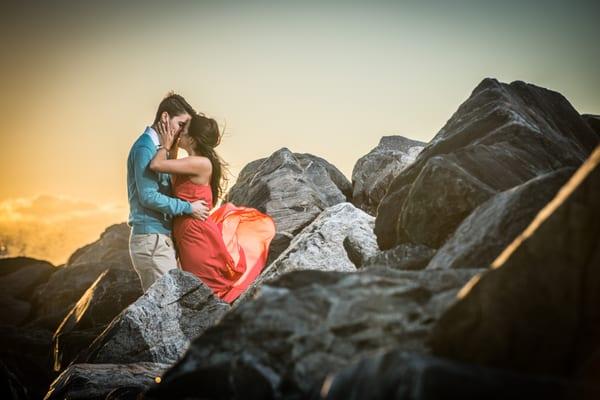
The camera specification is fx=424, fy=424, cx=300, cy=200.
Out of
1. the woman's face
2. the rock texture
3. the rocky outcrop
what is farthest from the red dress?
Answer: the rocky outcrop

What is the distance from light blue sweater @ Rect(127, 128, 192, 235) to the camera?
21.9 feet

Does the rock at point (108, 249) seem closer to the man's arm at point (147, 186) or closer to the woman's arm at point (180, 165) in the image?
the woman's arm at point (180, 165)

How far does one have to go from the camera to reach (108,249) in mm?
15547

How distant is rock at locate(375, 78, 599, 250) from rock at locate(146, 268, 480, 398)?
186cm

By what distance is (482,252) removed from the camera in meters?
3.26

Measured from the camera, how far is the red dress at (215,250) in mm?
7234

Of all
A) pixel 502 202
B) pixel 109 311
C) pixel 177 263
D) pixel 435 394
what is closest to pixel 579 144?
pixel 502 202

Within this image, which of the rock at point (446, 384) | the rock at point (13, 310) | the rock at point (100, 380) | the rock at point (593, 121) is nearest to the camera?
the rock at point (446, 384)

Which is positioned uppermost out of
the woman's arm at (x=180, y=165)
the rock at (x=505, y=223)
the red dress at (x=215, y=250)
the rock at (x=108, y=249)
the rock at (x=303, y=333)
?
the woman's arm at (x=180, y=165)

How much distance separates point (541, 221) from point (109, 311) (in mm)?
8745

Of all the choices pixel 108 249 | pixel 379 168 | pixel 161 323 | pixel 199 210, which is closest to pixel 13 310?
pixel 108 249

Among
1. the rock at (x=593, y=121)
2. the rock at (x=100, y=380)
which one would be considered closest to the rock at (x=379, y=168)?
the rock at (x=593, y=121)

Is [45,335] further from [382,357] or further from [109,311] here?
[382,357]

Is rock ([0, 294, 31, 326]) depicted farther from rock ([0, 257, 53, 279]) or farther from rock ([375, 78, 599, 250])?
rock ([375, 78, 599, 250])
